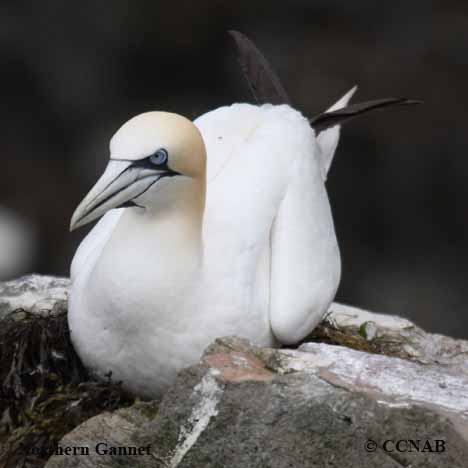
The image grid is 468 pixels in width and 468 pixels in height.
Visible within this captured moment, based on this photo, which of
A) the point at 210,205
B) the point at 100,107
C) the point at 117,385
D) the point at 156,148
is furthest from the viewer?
the point at 100,107

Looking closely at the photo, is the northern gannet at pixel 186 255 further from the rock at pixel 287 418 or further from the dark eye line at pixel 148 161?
the rock at pixel 287 418

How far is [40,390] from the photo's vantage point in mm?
5215

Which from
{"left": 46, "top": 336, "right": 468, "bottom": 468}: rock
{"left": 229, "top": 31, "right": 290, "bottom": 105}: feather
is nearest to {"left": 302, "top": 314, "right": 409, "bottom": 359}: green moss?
{"left": 229, "top": 31, "right": 290, "bottom": 105}: feather

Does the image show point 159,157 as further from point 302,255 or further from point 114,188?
point 302,255

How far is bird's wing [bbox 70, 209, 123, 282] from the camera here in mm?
5641

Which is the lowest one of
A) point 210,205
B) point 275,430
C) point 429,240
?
point 429,240

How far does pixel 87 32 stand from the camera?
491 inches

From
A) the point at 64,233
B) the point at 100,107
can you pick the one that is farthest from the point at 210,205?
the point at 100,107

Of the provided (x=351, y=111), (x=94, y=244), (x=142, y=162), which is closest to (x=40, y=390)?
(x=94, y=244)

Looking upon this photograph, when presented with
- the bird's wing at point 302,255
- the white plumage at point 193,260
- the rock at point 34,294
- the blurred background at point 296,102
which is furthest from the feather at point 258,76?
the blurred background at point 296,102

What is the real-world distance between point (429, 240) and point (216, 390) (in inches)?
292

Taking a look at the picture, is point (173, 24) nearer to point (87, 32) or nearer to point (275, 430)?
point (87, 32)

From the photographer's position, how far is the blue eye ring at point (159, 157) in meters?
4.84

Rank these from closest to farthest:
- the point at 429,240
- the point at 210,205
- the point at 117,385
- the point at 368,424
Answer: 1. the point at 368,424
2. the point at 117,385
3. the point at 210,205
4. the point at 429,240
